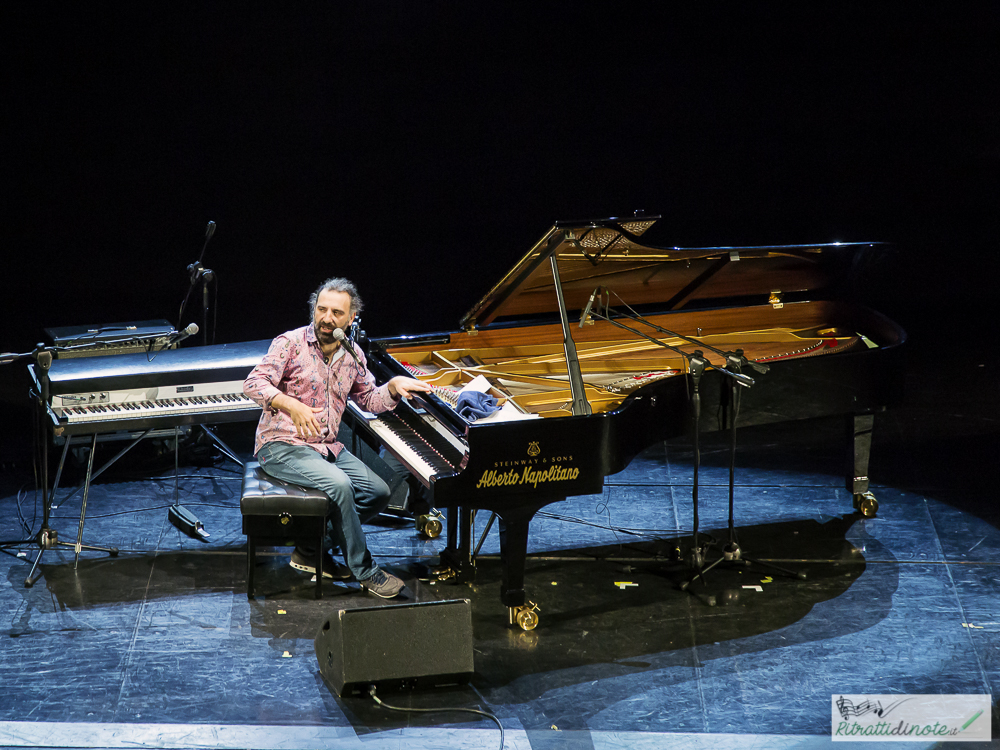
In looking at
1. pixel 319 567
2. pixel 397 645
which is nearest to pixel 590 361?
pixel 319 567

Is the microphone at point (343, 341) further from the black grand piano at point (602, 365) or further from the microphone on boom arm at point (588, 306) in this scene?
the microphone on boom arm at point (588, 306)

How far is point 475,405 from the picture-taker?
481cm

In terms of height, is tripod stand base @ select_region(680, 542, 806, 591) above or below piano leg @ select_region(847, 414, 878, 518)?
below

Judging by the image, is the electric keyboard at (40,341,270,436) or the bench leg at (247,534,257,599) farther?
the electric keyboard at (40,341,270,436)

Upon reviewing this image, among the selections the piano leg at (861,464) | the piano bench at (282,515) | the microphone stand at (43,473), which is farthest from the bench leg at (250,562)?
the piano leg at (861,464)

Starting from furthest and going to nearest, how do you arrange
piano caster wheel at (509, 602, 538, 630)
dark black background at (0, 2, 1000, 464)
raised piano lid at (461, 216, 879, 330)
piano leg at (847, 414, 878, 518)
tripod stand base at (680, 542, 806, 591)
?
1. dark black background at (0, 2, 1000, 464)
2. piano leg at (847, 414, 878, 518)
3. tripod stand base at (680, 542, 806, 591)
4. raised piano lid at (461, 216, 879, 330)
5. piano caster wheel at (509, 602, 538, 630)

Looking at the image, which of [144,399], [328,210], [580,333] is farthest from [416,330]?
[144,399]

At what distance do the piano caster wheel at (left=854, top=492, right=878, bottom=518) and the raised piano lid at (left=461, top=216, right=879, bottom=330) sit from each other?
1217mm

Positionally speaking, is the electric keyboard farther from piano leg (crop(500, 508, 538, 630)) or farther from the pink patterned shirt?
piano leg (crop(500, 508, 538, 630))

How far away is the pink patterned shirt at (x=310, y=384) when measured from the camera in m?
5.03

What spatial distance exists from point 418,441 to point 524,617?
0.91m

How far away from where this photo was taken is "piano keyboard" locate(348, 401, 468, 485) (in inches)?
179

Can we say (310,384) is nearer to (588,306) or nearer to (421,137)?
(588,306)

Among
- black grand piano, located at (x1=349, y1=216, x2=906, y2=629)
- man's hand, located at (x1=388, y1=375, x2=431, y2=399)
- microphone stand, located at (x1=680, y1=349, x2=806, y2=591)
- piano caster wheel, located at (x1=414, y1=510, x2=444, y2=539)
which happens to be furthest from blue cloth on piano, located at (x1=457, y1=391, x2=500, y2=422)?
microphone stand, located at (x1=680, y1=349, x2=806, y2=591)
